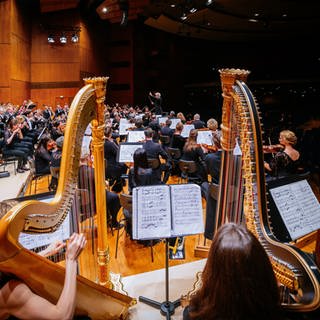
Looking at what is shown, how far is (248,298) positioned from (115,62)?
69.2 ft

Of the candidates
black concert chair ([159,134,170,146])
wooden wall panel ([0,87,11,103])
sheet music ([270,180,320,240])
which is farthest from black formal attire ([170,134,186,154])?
wooden wall panel ([0,87,11,103])

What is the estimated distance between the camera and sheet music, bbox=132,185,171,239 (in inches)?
97.2

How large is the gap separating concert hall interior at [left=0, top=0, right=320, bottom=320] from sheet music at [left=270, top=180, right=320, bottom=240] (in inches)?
0.4

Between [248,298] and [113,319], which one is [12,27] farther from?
[248,298]

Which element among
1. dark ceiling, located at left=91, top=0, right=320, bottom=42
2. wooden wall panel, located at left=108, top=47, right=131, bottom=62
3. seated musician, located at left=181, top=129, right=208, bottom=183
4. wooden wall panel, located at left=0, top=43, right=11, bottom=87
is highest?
dark ceiling, located at left=91, top=0, right=320, bottom=42

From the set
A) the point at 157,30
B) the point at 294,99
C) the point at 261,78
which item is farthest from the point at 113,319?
the point at 157,30

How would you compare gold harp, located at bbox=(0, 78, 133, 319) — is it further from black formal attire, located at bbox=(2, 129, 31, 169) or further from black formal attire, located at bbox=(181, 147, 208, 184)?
black formal attire, located at bbox=(2, 129, 31, 169)

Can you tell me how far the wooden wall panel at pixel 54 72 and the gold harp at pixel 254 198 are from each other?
15777mm

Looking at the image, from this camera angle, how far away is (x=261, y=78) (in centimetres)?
1994

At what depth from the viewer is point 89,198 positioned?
3.87 meters

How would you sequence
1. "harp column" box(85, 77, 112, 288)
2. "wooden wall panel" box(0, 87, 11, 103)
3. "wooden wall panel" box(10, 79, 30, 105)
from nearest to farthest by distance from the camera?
"harp column" box(85, 77, 112, 288) → "wooden wall panel" box(0, 87, 11, 103) → "wooden wall panel" box(10, 79, 30, 105)

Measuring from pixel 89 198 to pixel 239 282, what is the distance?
9.62ft

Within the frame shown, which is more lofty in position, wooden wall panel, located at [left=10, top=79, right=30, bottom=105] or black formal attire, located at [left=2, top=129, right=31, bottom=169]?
wooden wall panel, located at [left=10, top=79, right=30, bottom=105]

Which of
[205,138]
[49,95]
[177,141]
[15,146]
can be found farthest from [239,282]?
[49,95]
